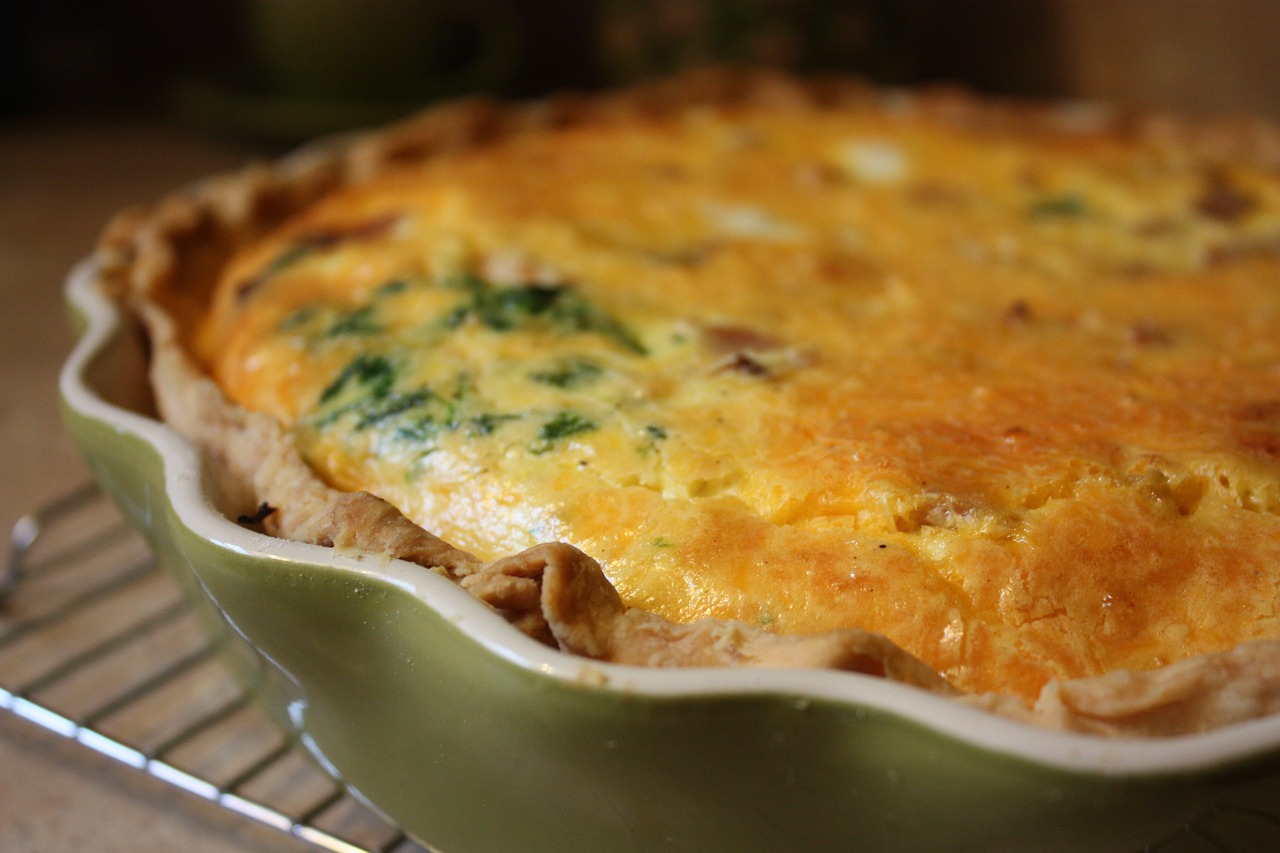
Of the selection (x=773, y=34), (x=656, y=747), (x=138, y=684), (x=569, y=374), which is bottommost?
(x=138, y=684)

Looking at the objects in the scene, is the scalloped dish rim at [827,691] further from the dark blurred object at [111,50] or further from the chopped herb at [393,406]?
the dark blurred object at [111,50]


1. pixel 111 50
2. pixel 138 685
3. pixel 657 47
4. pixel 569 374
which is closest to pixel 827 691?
pixel 569 374

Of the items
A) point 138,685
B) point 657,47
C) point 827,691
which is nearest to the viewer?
point 827,691

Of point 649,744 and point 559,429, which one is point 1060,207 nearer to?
point 559,429

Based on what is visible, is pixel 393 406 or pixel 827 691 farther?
pixel 393 406

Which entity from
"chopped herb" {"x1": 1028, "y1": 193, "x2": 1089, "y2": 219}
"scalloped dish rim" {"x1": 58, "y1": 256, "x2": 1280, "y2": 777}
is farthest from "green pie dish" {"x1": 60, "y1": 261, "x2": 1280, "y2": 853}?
"chopped herb" {"x1": 1028, "y1": 193, "x2": 1089, "y2": 219}

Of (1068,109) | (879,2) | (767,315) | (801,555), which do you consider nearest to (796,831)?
(801,555)

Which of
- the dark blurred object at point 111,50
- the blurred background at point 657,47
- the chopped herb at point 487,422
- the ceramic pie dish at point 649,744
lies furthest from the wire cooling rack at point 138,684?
the dark blurred object at point 111,50

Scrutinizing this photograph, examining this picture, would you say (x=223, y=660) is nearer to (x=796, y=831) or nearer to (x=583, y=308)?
(x=583, y=308)
